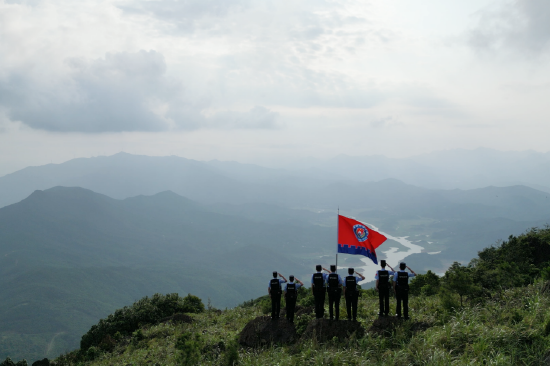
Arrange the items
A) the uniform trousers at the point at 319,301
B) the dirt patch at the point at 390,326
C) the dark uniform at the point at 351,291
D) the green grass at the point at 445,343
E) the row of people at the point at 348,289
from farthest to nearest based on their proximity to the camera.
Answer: the uniform trousers at the point at 319,301, the dark uniform at the point at 351,291, the row of people at the point at 348,289, the dirt patch at the point at 390,326, the green grass at the point at 445,343

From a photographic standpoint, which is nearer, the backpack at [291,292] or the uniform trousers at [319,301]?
the uniform trousers at [319,301]

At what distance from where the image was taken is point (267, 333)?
13672mm

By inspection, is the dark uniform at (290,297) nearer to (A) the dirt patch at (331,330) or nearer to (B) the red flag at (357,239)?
(A) the dirt patch at (331,330)

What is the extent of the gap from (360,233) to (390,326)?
4.40 meters

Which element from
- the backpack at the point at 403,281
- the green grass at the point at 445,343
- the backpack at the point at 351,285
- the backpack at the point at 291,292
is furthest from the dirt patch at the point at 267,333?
the backpack at the point at 403,281

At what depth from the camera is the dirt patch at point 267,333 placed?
13234 mm

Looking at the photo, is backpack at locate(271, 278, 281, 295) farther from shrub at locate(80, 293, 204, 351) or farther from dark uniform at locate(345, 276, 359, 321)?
shrub at locate(80, 293, 204, 351)

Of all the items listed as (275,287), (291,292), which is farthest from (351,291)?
(275,287)

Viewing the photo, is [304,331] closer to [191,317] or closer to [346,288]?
[346,288]

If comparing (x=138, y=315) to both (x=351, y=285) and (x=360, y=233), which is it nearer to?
(x=351, y=285)

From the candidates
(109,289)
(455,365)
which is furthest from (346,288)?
(109,289)

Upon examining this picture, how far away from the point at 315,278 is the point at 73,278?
225m

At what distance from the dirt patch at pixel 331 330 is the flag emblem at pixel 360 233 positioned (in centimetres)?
407

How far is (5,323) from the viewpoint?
463ft
